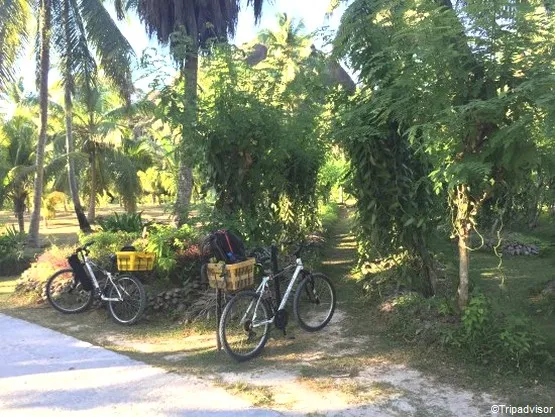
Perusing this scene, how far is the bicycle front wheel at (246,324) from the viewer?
5.27 metres

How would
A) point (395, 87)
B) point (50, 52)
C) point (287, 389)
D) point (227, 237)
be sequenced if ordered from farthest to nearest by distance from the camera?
point (50, 52) < point (227, 237) < point (395, 87) < point (287, 389)

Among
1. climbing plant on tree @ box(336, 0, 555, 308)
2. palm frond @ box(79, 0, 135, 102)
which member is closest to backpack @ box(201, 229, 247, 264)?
climbing plant on tree @ box(336, 0, 555, 308)

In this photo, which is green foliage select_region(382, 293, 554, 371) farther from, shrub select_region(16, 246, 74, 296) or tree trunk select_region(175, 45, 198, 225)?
shrub select_region(16, 246, 74, 296)

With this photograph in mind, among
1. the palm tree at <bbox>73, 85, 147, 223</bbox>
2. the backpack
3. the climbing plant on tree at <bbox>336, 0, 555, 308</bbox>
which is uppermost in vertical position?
the palm tree at <bbox>73, 85, 147, 223</bbox>

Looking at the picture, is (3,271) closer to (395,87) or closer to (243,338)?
(243,338)

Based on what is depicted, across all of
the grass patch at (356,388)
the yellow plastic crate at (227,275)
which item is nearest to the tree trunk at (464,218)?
the grass patch at (356,388)

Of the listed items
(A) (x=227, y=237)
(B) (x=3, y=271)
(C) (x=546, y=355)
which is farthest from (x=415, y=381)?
(B) (x=3, y=271)

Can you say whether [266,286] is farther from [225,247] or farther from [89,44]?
[89,44]

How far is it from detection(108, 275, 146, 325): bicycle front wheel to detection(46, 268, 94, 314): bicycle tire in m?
0.57

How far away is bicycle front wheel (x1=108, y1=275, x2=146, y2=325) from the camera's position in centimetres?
688

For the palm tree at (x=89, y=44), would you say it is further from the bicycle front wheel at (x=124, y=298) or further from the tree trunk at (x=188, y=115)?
the bicycle front wheel at (x=124, y=298)

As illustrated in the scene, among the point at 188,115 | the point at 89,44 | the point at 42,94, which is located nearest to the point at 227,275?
the point at 188,115

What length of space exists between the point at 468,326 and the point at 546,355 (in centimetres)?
70

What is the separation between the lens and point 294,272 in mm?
5996
